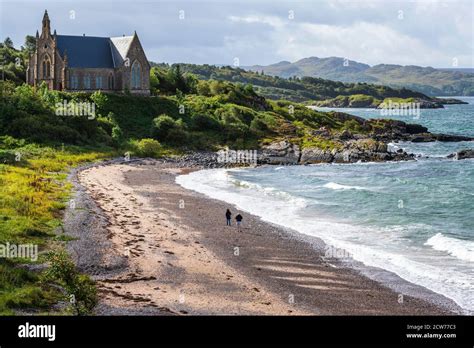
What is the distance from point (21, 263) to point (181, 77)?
3903 inches

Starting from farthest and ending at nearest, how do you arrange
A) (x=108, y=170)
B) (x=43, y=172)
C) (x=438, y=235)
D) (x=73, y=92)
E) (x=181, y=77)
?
(x=181, y=77) < (x=73, y=92) < (x=108, y=170) < (x=43, y=172) < (x=438, y=235)

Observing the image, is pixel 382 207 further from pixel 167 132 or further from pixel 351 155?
pixel 167 132

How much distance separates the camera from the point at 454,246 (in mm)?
32906

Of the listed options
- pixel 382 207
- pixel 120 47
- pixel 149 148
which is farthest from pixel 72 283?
→ pixel 120 47

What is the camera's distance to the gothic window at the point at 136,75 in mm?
96800

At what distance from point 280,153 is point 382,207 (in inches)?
1438

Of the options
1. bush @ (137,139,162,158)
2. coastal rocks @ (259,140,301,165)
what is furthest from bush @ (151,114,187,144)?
coastal rocks @ (259,140,301,165)

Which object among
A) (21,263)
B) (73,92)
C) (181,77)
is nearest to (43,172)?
(21,263)

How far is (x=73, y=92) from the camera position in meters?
91.3

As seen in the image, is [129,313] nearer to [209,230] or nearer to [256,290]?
[256,290]

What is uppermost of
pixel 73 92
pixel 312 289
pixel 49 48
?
pixel 49 48

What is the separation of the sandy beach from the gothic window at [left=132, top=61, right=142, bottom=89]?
57255 millimetres

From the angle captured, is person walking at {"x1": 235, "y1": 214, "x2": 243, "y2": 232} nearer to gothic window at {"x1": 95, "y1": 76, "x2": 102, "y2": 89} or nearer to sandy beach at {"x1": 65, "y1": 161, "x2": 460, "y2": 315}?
sandy beach at {"x1": 65, "y1": 161, "x2": 460, "y2": 315}

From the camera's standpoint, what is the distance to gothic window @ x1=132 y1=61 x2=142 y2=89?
9680 centimetres
